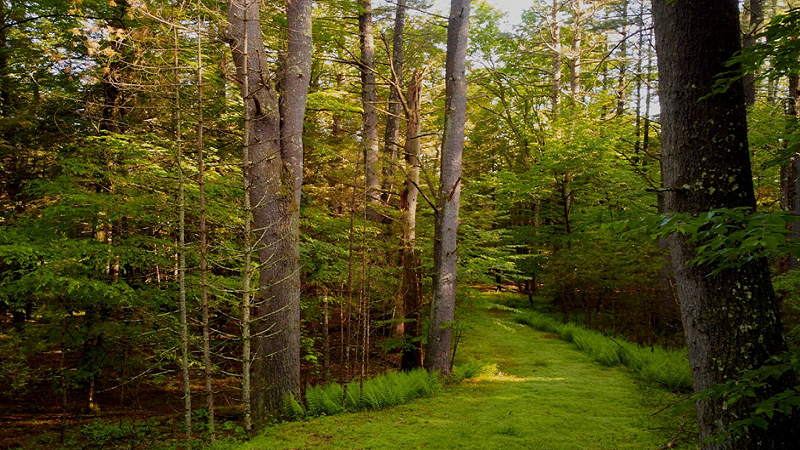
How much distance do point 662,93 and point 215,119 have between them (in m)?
9.41

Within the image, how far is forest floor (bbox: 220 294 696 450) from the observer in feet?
15.1

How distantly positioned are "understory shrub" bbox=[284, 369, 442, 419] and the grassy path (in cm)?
21

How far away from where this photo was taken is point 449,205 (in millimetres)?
7543

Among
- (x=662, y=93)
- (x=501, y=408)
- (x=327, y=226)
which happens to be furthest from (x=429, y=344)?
(x=662, y=93)

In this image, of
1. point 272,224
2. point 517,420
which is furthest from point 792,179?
point 272,224

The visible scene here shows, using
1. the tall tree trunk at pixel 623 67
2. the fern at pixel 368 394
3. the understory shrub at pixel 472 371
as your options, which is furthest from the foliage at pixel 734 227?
the tall tree trunk at pixel 623 67

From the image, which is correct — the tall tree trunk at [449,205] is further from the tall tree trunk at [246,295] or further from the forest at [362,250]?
the tall tree trunk at [246,295]

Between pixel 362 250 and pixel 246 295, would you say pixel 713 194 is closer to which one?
pixel 246 295

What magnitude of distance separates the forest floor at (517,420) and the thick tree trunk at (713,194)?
1059 mm

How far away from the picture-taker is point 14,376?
7.86 m

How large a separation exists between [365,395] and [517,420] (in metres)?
2.17

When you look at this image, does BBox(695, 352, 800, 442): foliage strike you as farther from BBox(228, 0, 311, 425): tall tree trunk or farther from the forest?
BBox(228, 0, 311, 425): tall tree trunk

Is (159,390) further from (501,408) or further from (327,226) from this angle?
(501,408)

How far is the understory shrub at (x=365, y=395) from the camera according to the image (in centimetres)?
594
